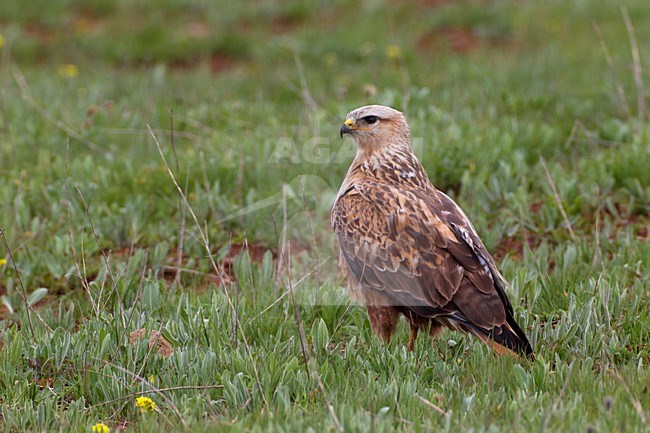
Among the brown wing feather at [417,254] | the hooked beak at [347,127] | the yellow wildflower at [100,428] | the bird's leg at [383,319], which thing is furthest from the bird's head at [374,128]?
the yellow wildflower at [100,428]

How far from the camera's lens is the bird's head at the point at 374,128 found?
6.34 metres

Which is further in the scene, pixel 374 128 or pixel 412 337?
pixel 374 128

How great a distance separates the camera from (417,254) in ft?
17.8

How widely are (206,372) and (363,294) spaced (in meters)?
1.19

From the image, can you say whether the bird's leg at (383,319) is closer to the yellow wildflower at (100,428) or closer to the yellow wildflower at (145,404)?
the yellow wildflower at (145,404)

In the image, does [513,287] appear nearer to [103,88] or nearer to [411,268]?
[411,268]

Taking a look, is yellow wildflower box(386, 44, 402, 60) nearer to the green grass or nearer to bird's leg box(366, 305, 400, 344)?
the green grass

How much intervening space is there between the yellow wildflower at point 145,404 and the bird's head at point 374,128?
2456 mm

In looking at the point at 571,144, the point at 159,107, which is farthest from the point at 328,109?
the point at 571,144

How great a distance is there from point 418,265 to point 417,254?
0.07m

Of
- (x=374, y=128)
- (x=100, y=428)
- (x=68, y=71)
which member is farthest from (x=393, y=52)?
(x=100, y=428)

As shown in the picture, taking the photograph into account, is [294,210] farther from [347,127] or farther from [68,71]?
[68,71]

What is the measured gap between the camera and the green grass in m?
4.61

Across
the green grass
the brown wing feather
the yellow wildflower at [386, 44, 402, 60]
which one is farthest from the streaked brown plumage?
the yellow wildflower at [386, 44, 402, 60]
